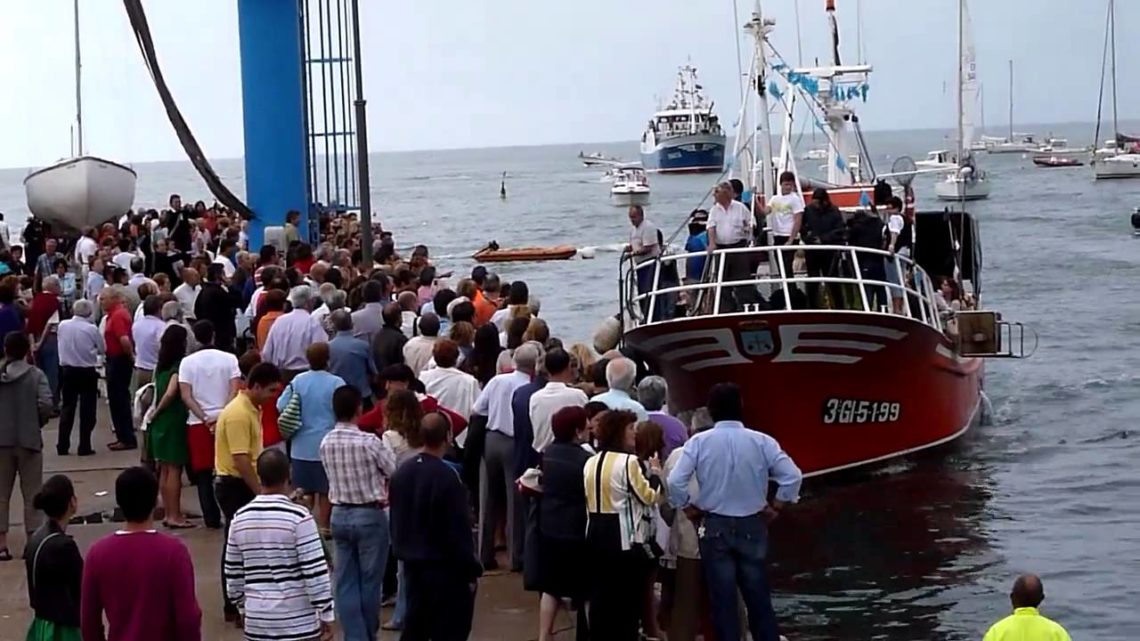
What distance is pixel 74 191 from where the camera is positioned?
27.0m

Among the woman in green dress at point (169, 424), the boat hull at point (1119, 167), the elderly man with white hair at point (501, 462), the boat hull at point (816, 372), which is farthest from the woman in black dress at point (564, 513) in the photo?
the boat hull at point (1119, 167)

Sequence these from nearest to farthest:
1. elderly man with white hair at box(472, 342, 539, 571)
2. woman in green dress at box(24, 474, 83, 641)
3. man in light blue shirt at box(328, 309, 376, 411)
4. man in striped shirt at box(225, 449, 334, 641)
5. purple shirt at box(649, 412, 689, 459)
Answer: man in striped shirt at box(225, 449, 334, 641)
woman in green dress at box(24, 474, 83, 641)
purple shirt at box(649, 412, 689, 459)
elderly man with white hair at box(472, 342, 539, 571)
man in light blue shirt at box(328, 309, 376, 411)

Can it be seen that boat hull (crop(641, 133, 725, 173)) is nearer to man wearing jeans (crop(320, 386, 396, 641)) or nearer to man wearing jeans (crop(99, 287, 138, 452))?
man wearing jeans (crop(99, 287, 138, 452))

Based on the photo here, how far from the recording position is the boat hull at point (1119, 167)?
107 m

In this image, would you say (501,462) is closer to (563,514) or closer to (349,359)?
(349,359)

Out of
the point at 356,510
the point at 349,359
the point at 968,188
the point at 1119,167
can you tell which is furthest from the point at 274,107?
the point at 1119,167

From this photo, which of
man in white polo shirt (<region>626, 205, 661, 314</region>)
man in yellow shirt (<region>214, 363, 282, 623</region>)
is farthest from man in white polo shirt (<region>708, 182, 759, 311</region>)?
man in yellow shirt (<region>214, 363, 282, 623</region>)

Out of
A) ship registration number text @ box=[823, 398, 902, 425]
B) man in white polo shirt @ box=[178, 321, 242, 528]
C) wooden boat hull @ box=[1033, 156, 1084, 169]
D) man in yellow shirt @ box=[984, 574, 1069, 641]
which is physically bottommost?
ship registration number text @ box=[823, 398, 902, 425]

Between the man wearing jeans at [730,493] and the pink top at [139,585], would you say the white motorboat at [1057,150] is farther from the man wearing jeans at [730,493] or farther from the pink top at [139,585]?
the pink top at [139,585]

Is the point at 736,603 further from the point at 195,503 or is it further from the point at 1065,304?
the point at 1065,304

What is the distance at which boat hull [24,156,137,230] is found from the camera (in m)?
27.0

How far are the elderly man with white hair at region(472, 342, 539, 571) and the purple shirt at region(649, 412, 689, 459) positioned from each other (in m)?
1.10

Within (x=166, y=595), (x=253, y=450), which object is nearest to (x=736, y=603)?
(x=253, y=450)

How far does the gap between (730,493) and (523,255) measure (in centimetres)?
5172
